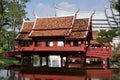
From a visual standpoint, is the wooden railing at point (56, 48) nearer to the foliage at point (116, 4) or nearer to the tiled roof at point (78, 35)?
the tiled roof at point (78, 35)

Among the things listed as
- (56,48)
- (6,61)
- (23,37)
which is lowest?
(6,61)

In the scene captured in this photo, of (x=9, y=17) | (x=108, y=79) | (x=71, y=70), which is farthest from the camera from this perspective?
(x=9, y=17)

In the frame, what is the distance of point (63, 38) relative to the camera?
41.2m

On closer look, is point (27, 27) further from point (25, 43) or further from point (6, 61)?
point (6, 61)

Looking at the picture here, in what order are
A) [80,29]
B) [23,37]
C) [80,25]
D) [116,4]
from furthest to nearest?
[23,37], [80,25], [80,29], [116,4]

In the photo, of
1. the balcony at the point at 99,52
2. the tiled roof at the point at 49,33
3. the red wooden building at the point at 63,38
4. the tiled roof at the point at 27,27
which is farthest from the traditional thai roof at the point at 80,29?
the tiled roof at the point at 27,27

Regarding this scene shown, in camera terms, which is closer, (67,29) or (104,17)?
(67,29)

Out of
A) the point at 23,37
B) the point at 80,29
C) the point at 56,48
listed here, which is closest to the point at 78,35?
the point at 80,29

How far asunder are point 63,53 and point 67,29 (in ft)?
10.4

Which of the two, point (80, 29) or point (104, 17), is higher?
point (80, 29)

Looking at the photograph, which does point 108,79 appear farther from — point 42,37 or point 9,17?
point 9,17

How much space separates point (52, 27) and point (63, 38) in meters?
2.19

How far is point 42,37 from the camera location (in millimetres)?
42438

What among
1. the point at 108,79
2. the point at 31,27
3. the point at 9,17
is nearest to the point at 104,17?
the point at 9,17
